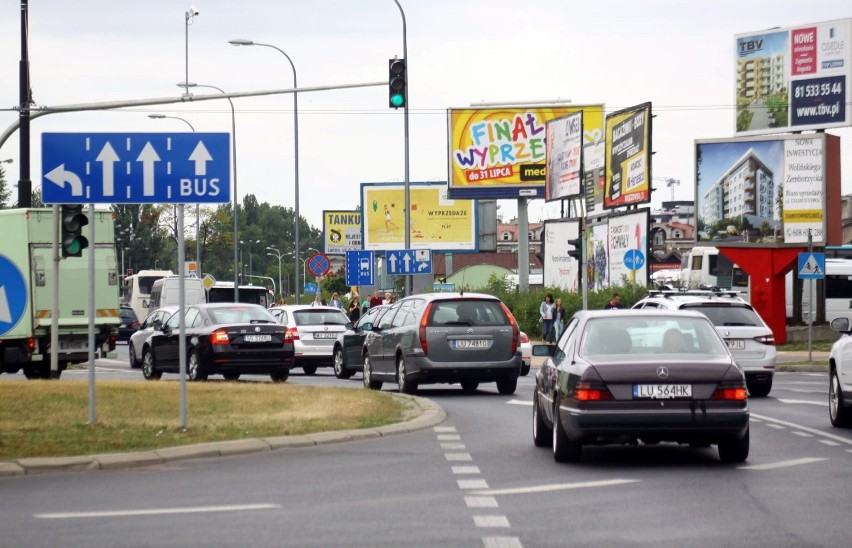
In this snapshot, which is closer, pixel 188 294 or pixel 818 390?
pixel 818 390

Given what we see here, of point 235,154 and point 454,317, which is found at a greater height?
point 235,154

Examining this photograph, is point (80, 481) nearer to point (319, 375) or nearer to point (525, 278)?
point (319, 375)

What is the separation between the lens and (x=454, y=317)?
24.6 m

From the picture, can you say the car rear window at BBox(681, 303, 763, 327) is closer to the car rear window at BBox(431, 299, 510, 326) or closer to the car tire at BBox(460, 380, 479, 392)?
the car rear window at BBox(431, 299, 510, 326)

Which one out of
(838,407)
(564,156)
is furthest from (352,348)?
(564,156)

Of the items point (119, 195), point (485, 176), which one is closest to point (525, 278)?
point (485, 176)

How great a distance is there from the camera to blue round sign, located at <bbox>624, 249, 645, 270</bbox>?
45.2m

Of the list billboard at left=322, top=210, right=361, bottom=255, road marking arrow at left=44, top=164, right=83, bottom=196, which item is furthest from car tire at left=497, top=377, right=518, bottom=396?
billboard at left=322, top=210, right=361, bottom=255

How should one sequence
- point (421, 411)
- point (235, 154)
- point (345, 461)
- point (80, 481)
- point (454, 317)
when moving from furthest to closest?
point (235, 154), point (454, 317), point (421, 411), point (345, 461), point (80, 481)

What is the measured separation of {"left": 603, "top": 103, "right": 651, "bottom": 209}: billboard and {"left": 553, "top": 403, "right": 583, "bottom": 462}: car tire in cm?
3956

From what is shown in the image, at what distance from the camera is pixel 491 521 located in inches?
395

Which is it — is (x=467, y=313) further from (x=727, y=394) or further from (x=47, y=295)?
(x=727, y=394)

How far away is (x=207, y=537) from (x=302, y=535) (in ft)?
1.84

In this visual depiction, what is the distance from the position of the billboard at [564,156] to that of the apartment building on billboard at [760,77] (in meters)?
6.70
